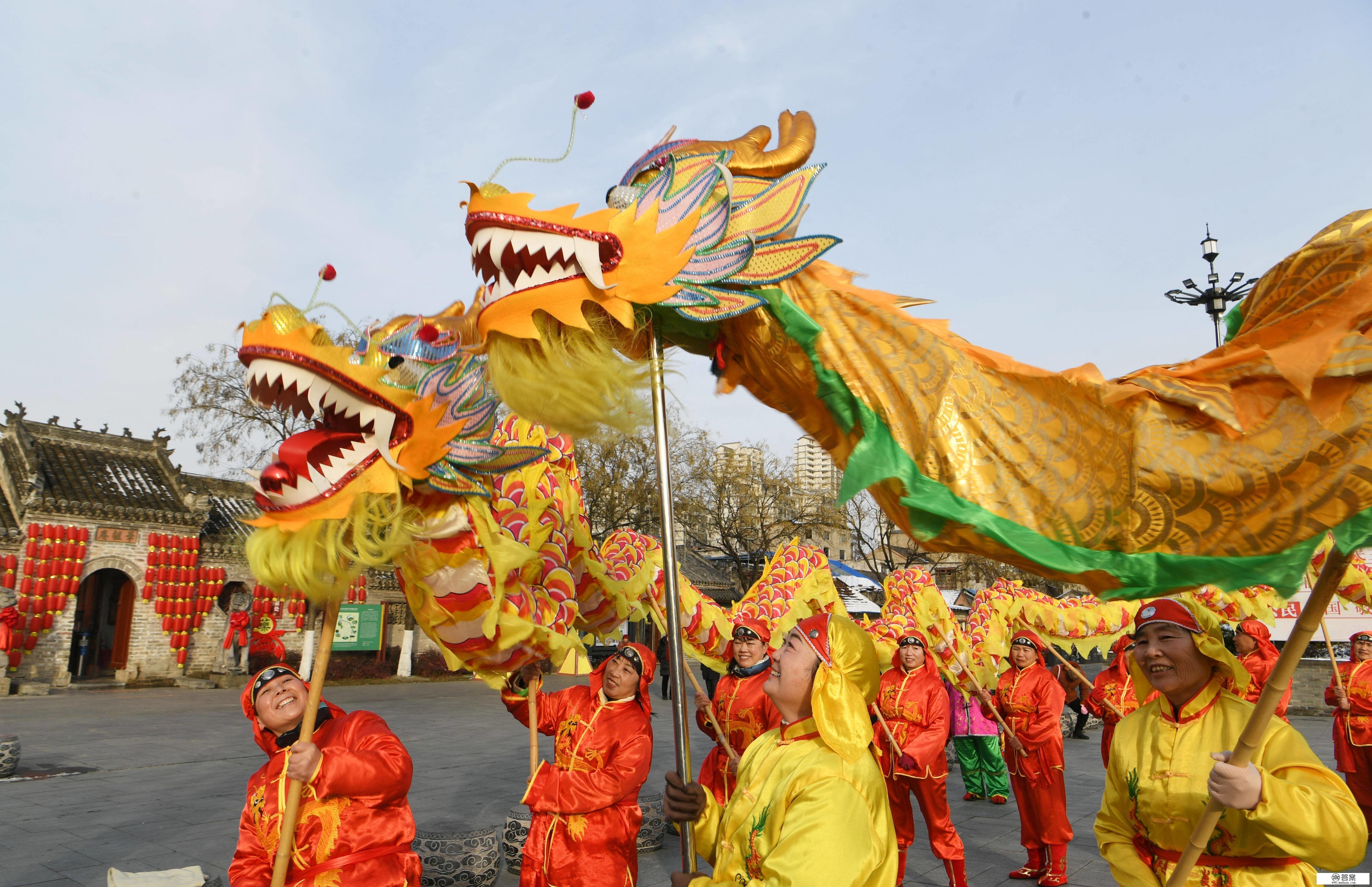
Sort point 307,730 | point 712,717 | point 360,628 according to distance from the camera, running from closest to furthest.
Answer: point 307,730 → point 712,717 → point 360,628

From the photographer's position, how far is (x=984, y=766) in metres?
8.85

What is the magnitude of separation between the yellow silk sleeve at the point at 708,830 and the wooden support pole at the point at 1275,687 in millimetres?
1264

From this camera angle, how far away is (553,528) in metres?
3.87

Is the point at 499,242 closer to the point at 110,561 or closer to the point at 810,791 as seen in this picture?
the point at 810,791

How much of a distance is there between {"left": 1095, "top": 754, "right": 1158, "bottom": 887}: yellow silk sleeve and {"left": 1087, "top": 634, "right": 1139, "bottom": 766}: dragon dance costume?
4417 mm

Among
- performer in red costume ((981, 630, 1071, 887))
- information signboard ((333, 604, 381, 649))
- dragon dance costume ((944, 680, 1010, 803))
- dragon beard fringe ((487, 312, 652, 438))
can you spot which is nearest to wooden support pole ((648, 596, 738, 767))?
dragon beard fringe ((487, 312, 652, 438))

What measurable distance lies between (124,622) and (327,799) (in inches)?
770

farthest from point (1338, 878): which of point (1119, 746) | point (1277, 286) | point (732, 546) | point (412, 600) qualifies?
point (732, 546)

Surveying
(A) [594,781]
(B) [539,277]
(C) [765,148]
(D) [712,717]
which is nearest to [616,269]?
(B) [539,277]

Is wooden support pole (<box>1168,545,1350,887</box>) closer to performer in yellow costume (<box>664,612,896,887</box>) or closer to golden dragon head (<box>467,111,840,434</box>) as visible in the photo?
performer in yellow costume (<box>664,612,896,887</box>)

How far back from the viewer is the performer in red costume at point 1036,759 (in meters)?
5.74

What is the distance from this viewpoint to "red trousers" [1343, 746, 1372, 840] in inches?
275

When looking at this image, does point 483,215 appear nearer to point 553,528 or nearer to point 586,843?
point 553,528

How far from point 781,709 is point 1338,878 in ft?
12.3
